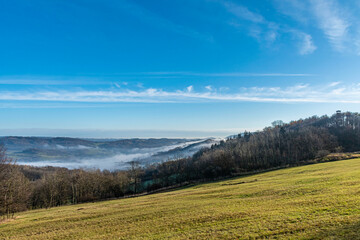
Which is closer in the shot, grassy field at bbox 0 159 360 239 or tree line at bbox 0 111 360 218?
grassy field at bbox 0 159 360 239

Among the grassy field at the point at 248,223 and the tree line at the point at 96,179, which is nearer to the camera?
the grassy field at the point at 248,223

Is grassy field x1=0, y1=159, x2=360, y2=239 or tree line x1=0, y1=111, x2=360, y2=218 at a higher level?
grassy field x1=0, y1=159, x2=360, y2=239

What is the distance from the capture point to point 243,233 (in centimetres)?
1634

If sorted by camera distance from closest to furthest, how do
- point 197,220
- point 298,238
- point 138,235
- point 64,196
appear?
point 298,238 < point 138,235 < point 197,220 < point 64,196

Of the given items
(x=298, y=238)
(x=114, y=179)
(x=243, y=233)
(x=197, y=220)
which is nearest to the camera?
(x=298, y=238)

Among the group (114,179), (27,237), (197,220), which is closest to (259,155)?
(114,179)

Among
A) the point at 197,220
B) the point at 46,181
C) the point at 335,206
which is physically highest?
the point at 335,206

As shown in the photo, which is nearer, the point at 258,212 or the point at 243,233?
the point at 243,233

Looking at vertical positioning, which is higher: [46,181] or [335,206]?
[335,206]

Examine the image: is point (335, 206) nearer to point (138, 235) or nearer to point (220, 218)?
point (220, 218)

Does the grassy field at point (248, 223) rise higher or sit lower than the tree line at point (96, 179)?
higher

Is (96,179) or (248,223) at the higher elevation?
(248,223)

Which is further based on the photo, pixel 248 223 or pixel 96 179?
pixel 96 179

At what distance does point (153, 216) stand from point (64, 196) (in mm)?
75250
